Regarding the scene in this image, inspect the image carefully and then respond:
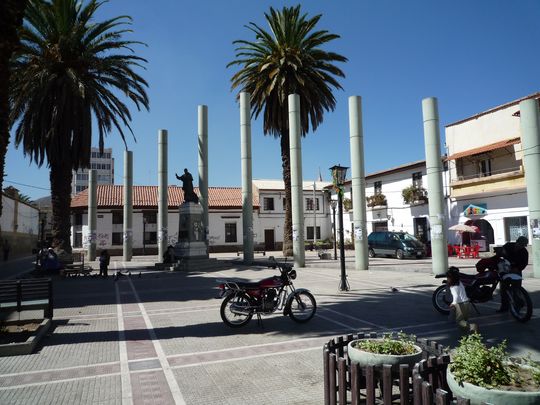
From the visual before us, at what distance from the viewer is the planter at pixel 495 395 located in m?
2.75

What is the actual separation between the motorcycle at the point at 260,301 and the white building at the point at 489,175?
2004cm

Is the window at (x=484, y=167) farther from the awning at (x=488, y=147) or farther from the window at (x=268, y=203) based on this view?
the window at (x=268, y=203)

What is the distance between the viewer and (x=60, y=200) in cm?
2075

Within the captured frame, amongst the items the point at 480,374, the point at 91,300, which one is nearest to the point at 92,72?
the point at 91,300

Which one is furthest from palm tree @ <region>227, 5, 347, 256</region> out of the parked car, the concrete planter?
the concrete planter

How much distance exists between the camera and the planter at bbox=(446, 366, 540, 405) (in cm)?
275

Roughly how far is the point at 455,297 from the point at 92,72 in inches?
823

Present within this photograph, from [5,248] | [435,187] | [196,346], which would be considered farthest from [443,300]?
[5,248]

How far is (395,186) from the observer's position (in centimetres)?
3353

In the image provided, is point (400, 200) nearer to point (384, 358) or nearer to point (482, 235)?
point (482, 235)

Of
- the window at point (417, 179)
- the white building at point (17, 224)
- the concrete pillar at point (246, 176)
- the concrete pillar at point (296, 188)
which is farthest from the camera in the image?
the window at point (417, 179)

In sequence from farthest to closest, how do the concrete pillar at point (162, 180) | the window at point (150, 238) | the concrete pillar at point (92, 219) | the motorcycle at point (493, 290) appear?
the window at point (150, 238)
the concrete pillar at point (92, 219)
the concrete pillar at point (162, 180)
the motorcycle at point (493, 290)

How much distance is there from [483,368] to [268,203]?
1753 inches

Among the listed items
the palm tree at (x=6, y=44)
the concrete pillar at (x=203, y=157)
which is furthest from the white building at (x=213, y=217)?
the palm tree at (x=6, y=44)
